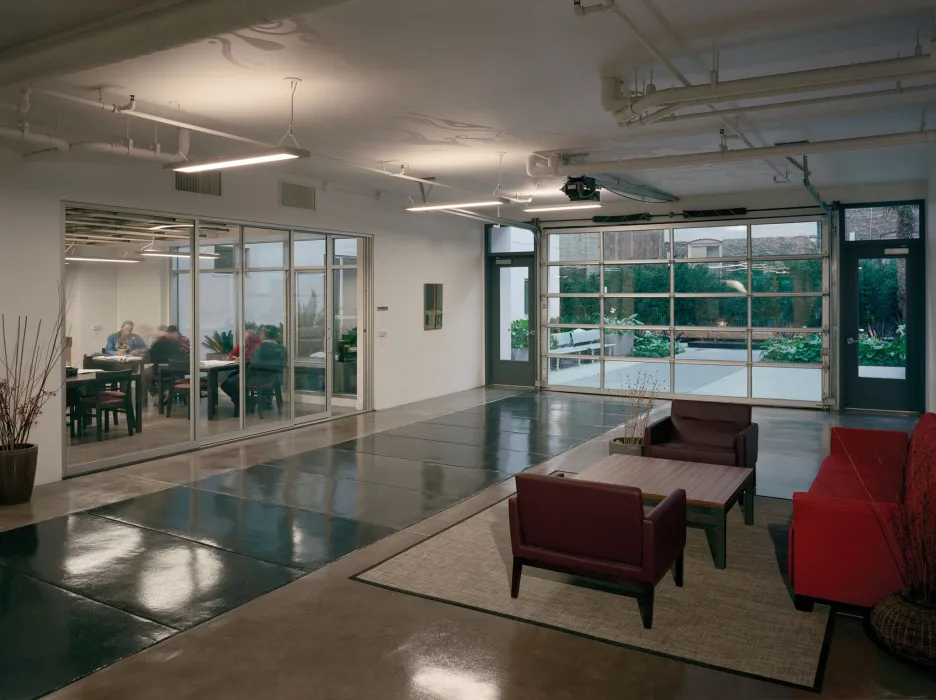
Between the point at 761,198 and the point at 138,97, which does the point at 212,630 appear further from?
the point at 761,198

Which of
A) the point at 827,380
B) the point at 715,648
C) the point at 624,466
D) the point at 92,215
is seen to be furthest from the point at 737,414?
the point at 92,215

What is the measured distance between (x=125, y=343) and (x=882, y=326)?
402 inches

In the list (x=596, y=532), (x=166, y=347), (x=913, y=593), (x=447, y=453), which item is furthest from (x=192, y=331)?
(x=913, y=593)

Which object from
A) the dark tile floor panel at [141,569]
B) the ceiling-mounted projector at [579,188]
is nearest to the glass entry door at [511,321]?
the ceiling-mounted projector at [579,188]

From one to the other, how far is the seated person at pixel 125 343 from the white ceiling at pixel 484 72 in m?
1.94

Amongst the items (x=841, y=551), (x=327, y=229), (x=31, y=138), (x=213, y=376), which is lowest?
(x=841, y=551)

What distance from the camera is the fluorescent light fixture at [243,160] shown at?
5.67 metres

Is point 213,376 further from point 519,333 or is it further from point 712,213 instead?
point 712,213

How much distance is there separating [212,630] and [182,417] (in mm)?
4902

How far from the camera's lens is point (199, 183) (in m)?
8.41

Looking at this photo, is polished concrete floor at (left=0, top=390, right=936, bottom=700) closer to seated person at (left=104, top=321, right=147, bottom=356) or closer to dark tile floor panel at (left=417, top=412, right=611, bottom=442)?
seated person at (left=104, top=321, right=147, bottom=356)

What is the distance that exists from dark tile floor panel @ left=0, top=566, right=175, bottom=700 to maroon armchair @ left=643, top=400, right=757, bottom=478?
4229 millimetres

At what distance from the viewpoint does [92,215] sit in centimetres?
748

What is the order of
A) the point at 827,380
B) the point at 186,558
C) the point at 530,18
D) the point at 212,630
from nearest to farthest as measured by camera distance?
1. the point at 212,630
2. the point at 530,18
3. the point at 186,558
4. the point at 827,380
